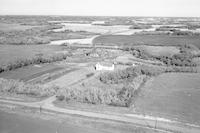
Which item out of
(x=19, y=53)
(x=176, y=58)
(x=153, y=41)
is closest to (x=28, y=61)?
(x=19, y=53)

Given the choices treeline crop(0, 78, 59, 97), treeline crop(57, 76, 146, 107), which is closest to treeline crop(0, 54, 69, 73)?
treeline crop(0, 78, 59, 97)

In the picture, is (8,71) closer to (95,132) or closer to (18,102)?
(18,102)

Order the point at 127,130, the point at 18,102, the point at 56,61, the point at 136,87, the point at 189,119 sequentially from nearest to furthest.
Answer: the point at 127,130 < the point at 189,119 < the point at 18,102 < the point at 136,87 < the point at 56,61

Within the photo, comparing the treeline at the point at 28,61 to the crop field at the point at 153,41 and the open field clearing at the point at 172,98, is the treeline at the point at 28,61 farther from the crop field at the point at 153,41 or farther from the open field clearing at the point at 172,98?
the crop field at the point at 153,41

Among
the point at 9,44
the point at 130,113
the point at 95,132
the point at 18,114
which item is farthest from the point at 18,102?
the point at 9,44

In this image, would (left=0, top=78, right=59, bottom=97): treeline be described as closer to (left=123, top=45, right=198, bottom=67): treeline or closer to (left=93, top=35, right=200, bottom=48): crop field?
(left=123, top=45, right=198, bottom=67): treeline

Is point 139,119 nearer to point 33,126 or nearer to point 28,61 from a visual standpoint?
point 33,126
